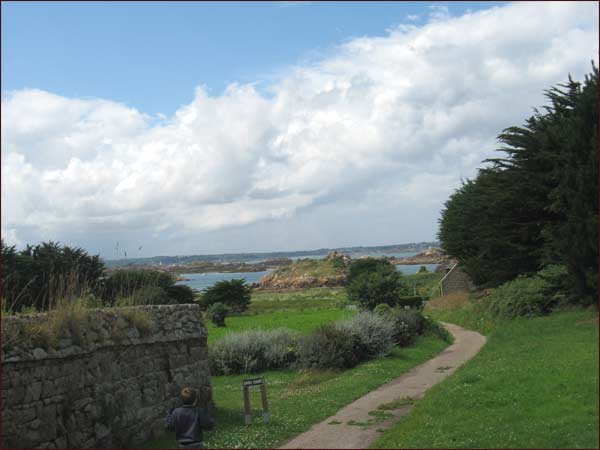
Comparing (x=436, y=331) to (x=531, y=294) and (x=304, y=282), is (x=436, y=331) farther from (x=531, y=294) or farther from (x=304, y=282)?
(x=304, y=282)

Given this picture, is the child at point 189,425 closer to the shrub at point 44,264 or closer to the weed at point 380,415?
the weed at point 380,415

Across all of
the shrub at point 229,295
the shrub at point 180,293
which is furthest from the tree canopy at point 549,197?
the shrub at point 229,295

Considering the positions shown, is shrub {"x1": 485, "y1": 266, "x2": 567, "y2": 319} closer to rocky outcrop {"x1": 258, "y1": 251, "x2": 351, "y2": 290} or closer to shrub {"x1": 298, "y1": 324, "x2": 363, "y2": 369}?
shrub {"x1": 298, "y1": 324, "x2": 363, "y2": 369}

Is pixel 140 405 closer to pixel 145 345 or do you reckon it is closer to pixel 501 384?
pixel 145 345

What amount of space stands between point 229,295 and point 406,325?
34.1 meters

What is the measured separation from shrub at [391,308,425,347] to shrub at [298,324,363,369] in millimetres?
3890

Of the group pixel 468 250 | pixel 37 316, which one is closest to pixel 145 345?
pixel 37 316

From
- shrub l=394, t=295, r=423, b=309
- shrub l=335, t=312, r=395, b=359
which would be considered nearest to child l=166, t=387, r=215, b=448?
shrub l=335, t=312, r=395, b=359

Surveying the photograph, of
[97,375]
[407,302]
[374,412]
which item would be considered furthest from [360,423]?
[407,302]

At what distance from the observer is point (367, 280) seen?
37.2m

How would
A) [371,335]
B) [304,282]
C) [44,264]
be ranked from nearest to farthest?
[371,335], [44,264], [304,282]

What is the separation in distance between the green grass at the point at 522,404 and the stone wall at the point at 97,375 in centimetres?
478

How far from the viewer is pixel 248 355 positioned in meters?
24.2

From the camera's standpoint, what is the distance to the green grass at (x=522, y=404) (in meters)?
8.27
